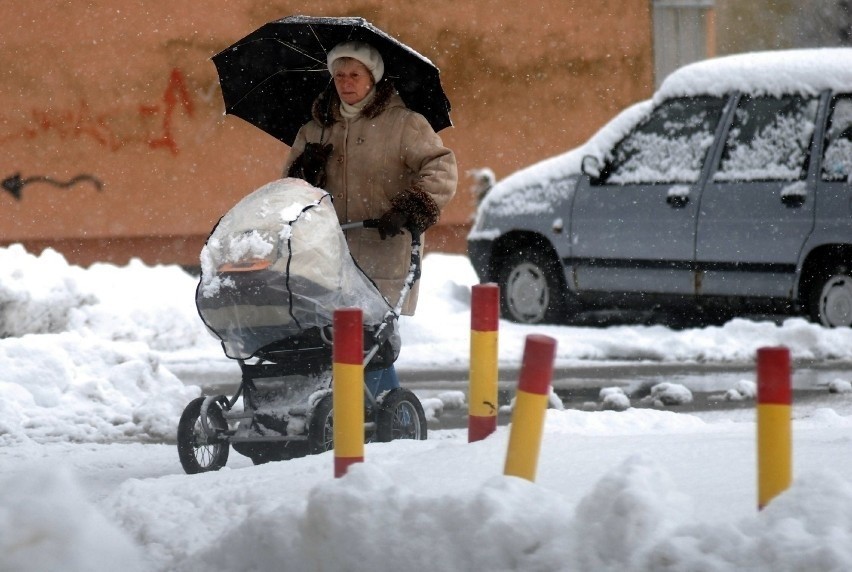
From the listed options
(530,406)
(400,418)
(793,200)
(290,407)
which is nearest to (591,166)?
(793,200)

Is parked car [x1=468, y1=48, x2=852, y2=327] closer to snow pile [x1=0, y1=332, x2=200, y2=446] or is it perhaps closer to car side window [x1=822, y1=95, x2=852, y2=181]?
car side window [x1=822, y1=95, x2=852, y2=181]

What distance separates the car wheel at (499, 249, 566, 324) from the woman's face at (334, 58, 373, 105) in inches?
241

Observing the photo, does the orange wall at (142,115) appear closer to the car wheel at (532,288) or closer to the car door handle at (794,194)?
the car wheel at (532,288)

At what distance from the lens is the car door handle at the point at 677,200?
38.4ft

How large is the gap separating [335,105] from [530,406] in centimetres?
306

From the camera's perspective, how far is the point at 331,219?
6.50 m

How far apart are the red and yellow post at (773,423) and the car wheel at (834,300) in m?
7.50

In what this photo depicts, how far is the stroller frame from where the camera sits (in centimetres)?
654

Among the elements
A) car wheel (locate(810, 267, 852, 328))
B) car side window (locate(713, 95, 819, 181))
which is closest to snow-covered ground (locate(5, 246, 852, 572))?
car wheel (locate(810, 267, 852, 328))

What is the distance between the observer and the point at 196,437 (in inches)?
266

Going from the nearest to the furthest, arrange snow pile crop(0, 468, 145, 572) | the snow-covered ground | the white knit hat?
the snow-covered ground
snow pile crop(0, 468, 145, 572)
the white knit hat

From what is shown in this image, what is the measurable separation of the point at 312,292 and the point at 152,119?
473 inches

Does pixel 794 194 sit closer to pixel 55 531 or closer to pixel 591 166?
pixel 591 166

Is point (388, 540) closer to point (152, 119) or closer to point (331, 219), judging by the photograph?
point (331, 219)
